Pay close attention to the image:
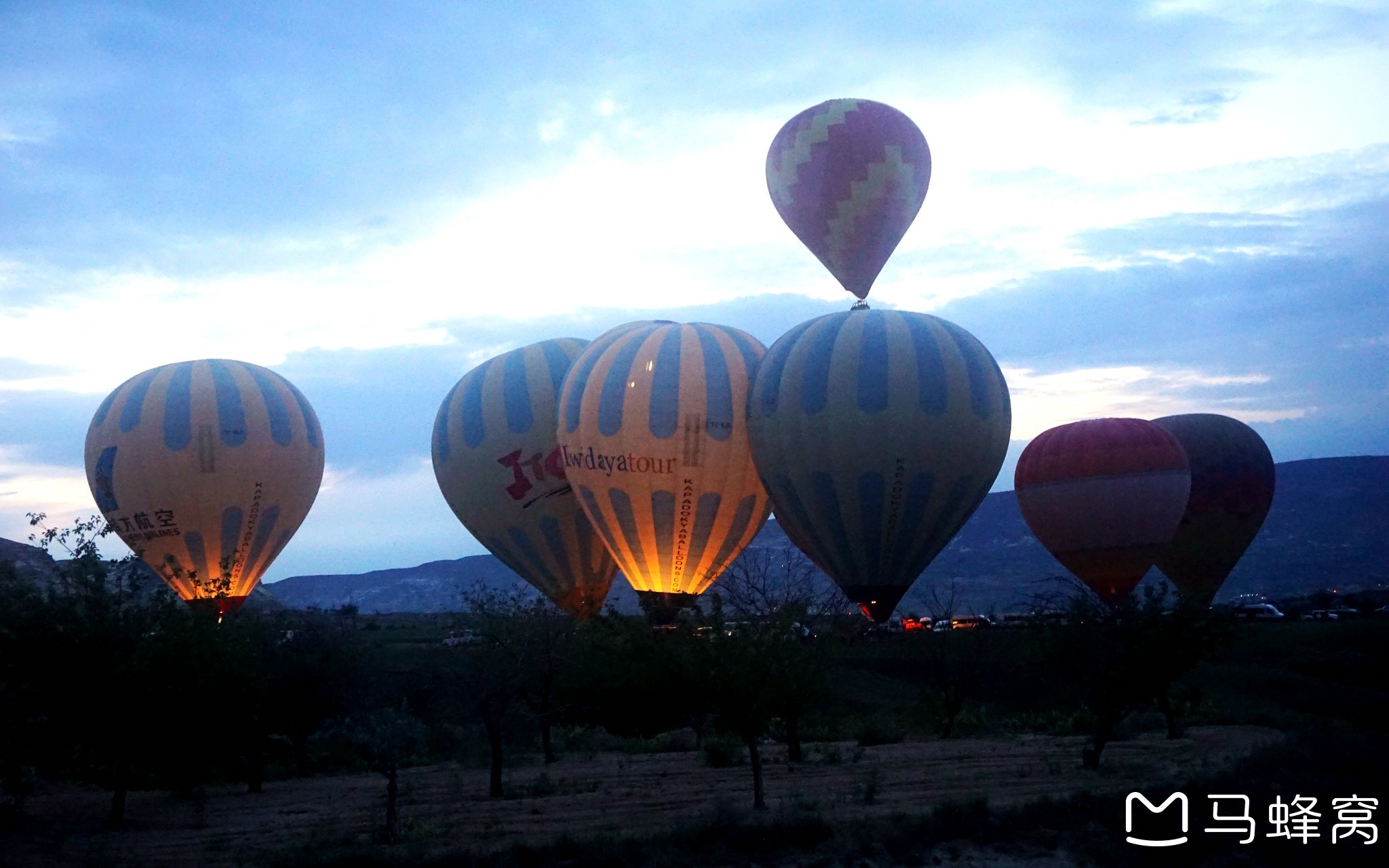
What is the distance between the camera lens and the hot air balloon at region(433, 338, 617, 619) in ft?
99.3

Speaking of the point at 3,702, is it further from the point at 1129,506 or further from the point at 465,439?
the point at 1129,506

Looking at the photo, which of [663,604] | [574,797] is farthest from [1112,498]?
[574,797]

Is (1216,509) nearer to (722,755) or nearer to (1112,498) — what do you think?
(1112,498)

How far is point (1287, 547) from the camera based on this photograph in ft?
420

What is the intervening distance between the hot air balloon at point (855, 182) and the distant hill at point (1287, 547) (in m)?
79.5

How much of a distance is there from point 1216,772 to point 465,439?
747 inches

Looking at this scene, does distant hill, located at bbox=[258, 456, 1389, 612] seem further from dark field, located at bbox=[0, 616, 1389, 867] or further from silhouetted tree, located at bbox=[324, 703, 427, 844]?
silhouetted tree, located at bbox=[324, 703, 427, 844]

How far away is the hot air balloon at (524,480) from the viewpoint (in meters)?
30.3

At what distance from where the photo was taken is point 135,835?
58.2 ft

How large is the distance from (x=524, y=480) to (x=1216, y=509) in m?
21.7

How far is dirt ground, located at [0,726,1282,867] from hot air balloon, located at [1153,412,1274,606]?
1304 cm

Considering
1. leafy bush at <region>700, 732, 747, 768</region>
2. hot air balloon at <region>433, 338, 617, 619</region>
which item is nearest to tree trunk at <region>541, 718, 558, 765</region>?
leafy bush at <region>700, 732, 747, 768</region>

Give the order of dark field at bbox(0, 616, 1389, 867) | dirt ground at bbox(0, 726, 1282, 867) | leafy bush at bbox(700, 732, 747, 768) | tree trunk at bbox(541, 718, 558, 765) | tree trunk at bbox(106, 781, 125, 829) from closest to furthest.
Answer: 1. dark field at bbox(0, 616, 1389, 867)
2. dirt ground at bbox(0, 726, 1282, 867)
3. tree trunk at bbox(106, 781, 125, 829)
4. leafy bush at bbox(700, 732, 747, 768)
5. tree trunk at bbox(541, 718, 558, 765)

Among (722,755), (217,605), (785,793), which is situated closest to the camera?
(785,793)
